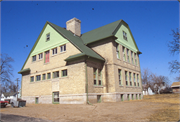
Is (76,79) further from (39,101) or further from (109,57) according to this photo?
(39,101)

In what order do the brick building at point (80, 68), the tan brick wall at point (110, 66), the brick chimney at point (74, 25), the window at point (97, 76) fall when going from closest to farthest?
the brick building at point (80, 68) < the window at point (97, 76) < the tan brick wall at point (110, 66) < the brick chimney at point (74, 25)

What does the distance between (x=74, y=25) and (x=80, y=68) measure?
11542 mm

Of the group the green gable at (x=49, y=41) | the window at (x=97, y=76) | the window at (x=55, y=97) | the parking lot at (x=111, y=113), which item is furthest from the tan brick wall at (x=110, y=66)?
the parking lot at (x=111, y=113)

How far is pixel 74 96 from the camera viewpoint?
19031 millimetres

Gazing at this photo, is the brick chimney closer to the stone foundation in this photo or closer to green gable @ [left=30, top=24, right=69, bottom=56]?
green gable @ [left=30, top=24, right=69, bottom=56]

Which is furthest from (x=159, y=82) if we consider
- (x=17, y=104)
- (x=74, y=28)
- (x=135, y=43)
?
(x=17, y=104)

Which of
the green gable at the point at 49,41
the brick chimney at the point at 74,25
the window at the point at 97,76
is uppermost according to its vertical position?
the brick chimney at the point at 74,25

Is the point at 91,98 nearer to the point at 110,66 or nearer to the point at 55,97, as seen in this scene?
the point at 110,66

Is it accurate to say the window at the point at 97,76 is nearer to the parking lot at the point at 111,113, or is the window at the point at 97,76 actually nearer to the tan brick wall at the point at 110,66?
the tan brick wall at the point at 110,66

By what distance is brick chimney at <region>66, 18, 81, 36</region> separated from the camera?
27781 mm

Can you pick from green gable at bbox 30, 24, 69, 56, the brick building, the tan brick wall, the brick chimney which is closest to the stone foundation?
the brick building

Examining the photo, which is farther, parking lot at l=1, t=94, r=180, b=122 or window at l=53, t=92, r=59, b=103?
window at l=53, t=92, r=59, b=103

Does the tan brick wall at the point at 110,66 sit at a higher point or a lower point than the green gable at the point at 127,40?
lower

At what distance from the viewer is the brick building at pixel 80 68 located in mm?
19375
